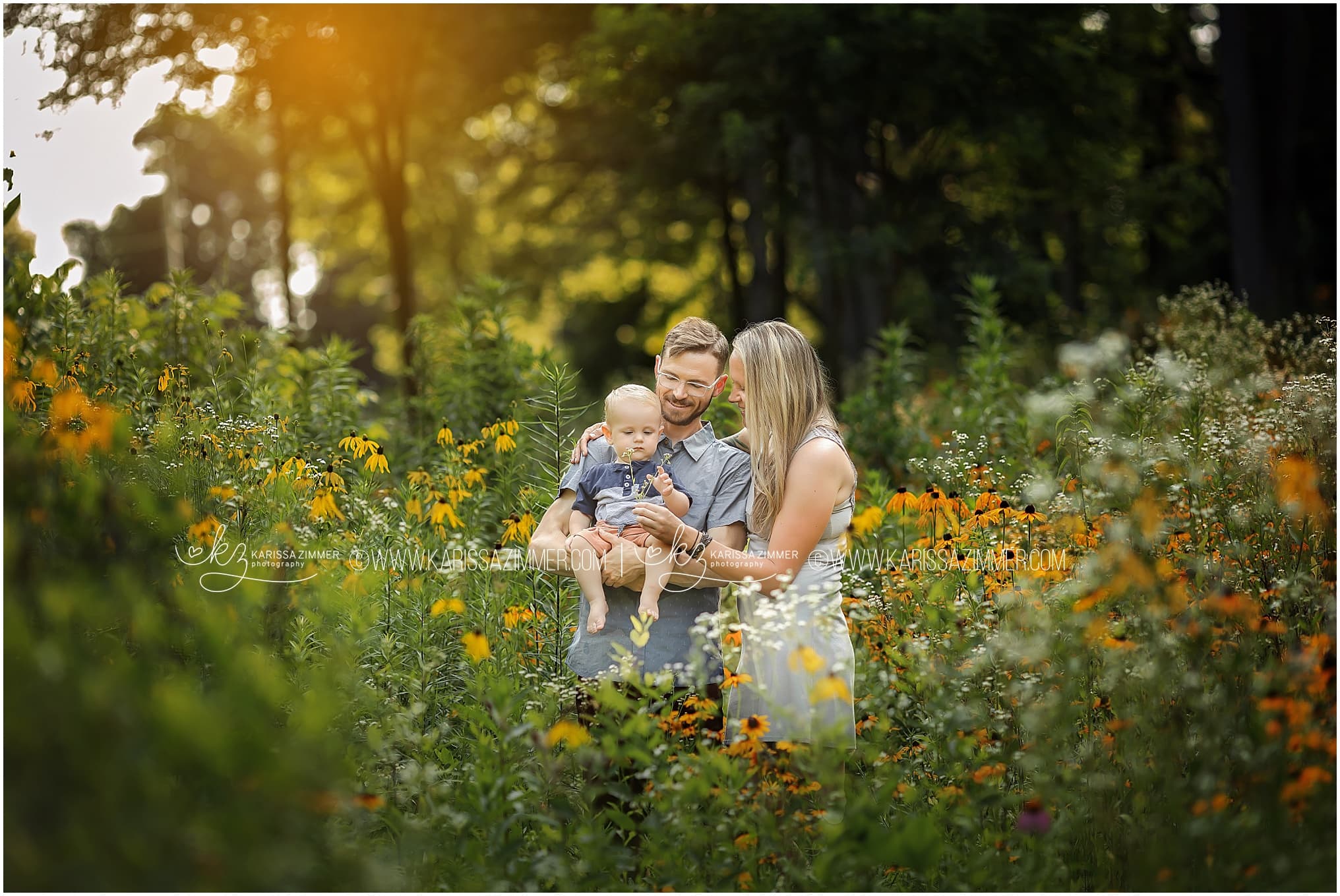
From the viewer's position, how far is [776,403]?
3.36 metres

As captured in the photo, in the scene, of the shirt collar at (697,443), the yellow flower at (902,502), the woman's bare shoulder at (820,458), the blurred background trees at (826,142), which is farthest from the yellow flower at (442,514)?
the blurred background trees at (826,142)

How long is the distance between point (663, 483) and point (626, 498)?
0.22 metres

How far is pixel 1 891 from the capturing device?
2.36m

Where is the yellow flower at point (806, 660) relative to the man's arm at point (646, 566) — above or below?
below

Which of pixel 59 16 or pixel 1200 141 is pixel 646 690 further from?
pixel 1200 141

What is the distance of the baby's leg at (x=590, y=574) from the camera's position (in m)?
3.37

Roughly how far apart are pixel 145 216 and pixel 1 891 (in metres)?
43.2

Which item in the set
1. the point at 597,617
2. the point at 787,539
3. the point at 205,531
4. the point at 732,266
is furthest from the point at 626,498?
the point at 732,266

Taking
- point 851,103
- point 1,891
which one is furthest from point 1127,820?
point 851,103

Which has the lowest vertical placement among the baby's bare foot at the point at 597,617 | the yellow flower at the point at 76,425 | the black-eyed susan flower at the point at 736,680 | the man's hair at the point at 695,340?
the black-eyed susan flower at the point at 736,680

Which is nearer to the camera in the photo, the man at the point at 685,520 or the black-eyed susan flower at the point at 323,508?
the man at the point at 685,520

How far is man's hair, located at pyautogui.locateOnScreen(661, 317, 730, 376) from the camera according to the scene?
11.3 ft

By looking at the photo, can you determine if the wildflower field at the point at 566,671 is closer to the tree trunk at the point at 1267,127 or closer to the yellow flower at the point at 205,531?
the yellow flower at the point at 205,531

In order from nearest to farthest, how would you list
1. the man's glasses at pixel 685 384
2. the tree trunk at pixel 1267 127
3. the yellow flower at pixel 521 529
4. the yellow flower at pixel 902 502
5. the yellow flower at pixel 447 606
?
the man's glasses at pixel 685 384
the yellow flower at pixel 447 606
the yellow flower at pixel 521 529
the yellow flower at pixel 902 502
the tree trunk at pixel 1267 127
